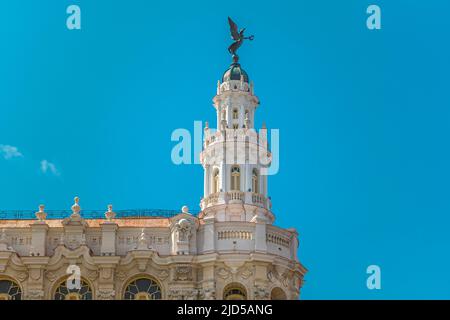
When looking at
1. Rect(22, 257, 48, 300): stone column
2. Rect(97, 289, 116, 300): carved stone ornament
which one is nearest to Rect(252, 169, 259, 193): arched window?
Rect(97, 289, 116, 300): carved stone ornament

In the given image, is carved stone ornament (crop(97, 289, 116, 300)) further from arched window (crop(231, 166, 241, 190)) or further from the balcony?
arched window (crop(231, 166, 241, 190))

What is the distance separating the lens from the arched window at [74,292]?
8162 cm

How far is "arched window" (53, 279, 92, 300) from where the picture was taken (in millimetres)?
81625

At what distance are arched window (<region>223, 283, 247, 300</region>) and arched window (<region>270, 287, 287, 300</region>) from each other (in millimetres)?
1739

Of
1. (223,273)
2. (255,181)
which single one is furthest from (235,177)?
(223,273)

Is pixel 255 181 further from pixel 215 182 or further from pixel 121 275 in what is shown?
pixel 121 275

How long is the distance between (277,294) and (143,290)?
24.5 feet

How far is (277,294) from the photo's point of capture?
3250 inches

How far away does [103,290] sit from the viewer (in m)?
81.4

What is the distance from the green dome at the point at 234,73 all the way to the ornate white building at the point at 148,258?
10498 millimetres

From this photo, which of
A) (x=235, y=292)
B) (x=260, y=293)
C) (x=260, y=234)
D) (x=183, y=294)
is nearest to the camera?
(x=260, y=293)

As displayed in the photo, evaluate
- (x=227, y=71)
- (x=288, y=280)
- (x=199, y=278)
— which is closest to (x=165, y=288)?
(x=199, y=278)
